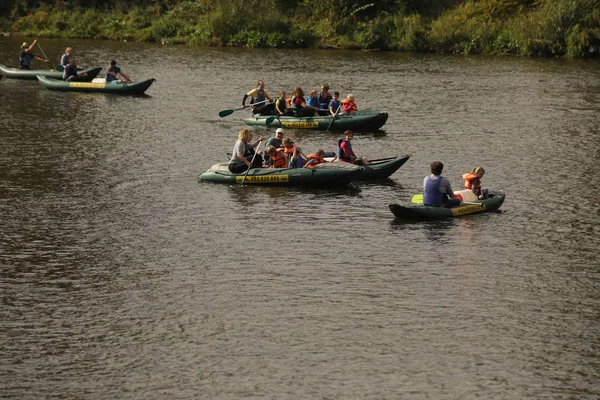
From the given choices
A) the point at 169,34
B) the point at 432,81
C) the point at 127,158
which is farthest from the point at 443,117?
the point at 169,34

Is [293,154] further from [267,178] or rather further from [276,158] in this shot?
[267,178]

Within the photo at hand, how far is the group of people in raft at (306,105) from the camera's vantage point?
35688 mm

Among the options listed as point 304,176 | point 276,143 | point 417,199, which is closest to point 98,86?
point 276,143

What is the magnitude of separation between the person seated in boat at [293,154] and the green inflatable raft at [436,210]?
402 centimetres

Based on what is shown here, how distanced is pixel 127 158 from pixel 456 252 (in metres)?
12.8

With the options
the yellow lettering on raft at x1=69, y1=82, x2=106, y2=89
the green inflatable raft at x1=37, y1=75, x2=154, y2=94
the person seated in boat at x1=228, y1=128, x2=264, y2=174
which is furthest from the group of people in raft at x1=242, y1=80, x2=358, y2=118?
the yellow lettering on raft at x1=69, y1=82, x2=106, y2=89

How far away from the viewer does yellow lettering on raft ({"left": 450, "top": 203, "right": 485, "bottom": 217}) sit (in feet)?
78.6

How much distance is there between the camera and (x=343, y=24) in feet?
217

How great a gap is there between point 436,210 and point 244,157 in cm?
591

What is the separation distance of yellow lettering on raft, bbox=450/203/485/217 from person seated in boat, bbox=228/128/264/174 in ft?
19.1

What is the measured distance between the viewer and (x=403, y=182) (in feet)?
91.4

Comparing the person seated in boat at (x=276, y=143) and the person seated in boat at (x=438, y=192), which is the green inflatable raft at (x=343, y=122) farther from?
the person seated in boat at (x=438, y=192)

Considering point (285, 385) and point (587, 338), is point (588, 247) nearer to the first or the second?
point (587, 338)

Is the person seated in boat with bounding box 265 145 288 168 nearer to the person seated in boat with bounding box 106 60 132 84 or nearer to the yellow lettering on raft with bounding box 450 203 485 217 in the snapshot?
the yellow lettering on raft with bounding box 450 203 485 217
